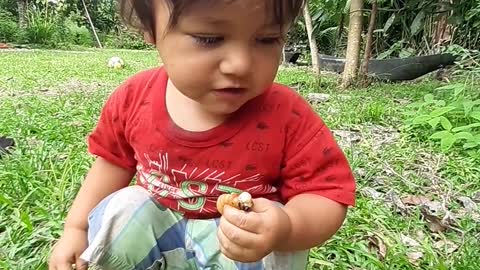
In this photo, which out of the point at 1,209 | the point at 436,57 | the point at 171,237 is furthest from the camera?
the point at 436,57

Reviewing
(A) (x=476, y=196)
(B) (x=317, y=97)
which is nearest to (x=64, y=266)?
(A) (x=476, y=196)

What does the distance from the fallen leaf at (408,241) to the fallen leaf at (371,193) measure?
1.00 ft

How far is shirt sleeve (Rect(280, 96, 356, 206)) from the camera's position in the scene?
3.33ft

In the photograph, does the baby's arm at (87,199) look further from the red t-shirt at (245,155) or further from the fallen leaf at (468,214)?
the fallen leaf at (468,214)

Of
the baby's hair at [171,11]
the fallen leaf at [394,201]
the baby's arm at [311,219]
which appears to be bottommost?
the fallen leaf at [394,201]

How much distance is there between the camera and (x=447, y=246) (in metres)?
1.55

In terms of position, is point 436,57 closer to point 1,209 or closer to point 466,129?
point 466,129

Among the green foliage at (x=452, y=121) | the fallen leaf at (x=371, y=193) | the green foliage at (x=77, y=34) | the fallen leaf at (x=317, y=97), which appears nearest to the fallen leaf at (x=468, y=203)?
the fallen leaf at (x=371, y=193)

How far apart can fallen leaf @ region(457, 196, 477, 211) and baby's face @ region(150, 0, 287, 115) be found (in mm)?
1072

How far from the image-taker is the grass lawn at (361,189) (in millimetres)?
1480

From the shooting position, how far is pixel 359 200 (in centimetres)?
183

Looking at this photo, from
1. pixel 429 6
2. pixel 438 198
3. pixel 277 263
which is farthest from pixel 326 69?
pixel 277 263

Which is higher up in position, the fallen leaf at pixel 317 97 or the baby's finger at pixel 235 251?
the baby's finger at pixel 235 251

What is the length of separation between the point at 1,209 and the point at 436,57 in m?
4.91
